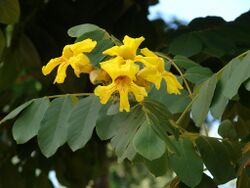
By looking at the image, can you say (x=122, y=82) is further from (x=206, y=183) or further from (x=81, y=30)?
(x=206, y=183)

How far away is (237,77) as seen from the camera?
3.91 ft

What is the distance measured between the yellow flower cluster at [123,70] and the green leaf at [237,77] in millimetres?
113

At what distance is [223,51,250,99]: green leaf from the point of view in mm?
1173

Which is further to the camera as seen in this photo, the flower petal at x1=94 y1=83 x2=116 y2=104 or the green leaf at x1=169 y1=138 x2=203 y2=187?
the green leaf at x1=169 y1=138 x2=203 y2=187

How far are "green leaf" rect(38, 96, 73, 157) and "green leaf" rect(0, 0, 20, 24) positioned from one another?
1.64 feet

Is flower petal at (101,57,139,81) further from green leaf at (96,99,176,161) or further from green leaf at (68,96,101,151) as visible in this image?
green leaf at (68,96,101,151)

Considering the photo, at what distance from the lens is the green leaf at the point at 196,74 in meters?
1.42

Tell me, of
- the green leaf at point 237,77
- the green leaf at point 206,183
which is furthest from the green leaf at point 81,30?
the green leaf at point 206,183

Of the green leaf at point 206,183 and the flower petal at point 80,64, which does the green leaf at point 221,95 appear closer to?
the green leaf at point 206,183

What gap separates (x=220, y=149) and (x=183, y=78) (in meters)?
0.22

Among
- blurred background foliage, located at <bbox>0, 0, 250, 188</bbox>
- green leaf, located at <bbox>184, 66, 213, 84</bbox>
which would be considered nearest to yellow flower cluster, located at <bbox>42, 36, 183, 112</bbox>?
green leaf, located at <bbox>184, 66, 213, 84</bbox>

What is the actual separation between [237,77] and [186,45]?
67 centimetres

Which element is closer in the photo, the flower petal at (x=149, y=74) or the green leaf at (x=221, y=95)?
the flower petal at (x=149, y=74)

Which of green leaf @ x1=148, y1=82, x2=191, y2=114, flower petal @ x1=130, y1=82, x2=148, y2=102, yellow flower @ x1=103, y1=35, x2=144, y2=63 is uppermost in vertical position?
yellow flower @ x1=103, y1=35, x2=144, y2=63
